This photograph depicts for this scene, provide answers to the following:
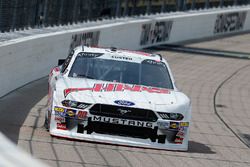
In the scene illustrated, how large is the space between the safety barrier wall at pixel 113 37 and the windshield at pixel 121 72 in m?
3.40

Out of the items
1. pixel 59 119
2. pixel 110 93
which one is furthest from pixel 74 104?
pixel 110 93

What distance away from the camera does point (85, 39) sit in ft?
68.9

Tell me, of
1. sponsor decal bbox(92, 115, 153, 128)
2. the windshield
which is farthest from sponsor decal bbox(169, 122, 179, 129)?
the windshield

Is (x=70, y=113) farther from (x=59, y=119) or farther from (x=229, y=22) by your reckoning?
(x=229, y=22)

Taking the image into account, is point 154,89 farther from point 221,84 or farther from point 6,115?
point 221,84

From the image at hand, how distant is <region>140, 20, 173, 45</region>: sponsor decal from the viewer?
26422mm

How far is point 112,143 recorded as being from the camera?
10.4 meters

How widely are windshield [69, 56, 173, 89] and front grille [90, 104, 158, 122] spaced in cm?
108

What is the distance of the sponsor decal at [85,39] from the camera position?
20.3 metres

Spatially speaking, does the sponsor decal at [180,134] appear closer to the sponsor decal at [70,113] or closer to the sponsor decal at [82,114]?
the sponsor decal at [82,114]

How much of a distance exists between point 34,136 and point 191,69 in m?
12.6

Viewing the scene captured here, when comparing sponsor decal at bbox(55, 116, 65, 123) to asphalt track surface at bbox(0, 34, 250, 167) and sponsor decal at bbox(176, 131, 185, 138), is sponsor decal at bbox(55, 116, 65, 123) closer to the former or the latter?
asphalt track surface at bbox(0, 34, 250, 167)

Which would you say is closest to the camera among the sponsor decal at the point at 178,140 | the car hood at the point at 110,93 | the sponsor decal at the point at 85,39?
the car hood at the point at 110,93

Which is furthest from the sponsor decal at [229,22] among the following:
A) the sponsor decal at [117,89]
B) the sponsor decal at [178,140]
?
the sponsor decal at [178,140]
